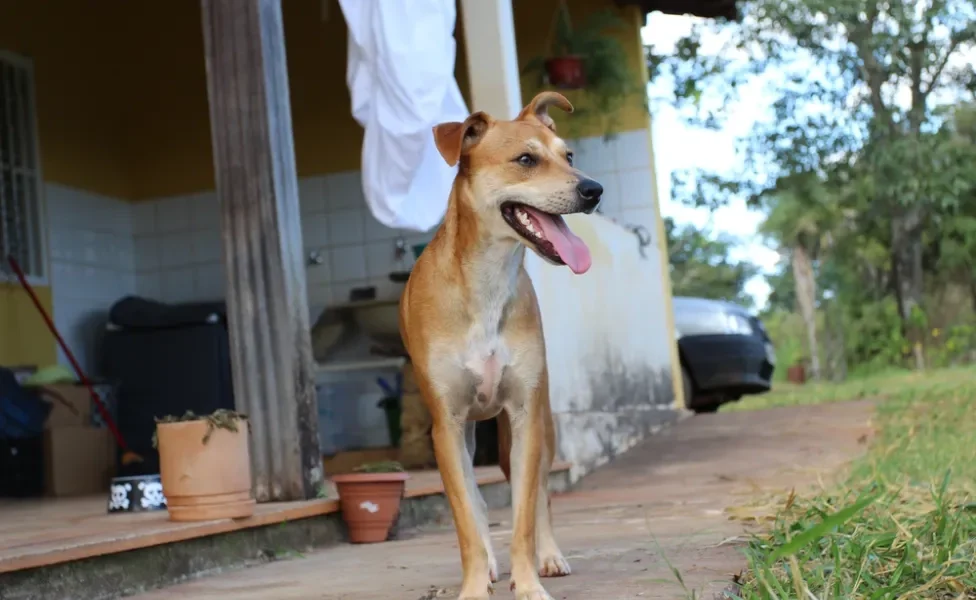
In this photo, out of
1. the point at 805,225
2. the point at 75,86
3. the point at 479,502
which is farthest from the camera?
the point at 805,225

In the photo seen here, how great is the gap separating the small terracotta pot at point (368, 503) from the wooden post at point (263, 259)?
0.13 meters

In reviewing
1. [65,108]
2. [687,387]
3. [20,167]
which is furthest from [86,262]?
[687,387]

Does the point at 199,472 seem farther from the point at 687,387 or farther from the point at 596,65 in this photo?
the point at 687,387

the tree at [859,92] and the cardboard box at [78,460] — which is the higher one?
the tree at [859,92]

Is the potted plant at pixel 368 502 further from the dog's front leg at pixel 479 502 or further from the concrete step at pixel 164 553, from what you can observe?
the dog's front leg at pixel 479 502

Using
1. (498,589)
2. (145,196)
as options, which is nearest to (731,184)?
(145,196)

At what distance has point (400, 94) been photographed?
445 centimetres

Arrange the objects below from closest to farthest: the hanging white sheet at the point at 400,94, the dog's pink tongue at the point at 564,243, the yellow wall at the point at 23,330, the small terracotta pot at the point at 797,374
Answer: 1. the dog's pink tongue at the point at 564,243
2. the hanging white sheet at the point at 400,94
3. the yellow wall at the point at 23,330
4. the small terracotta pot at the point at 797,374

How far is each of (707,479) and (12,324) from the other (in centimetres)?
374

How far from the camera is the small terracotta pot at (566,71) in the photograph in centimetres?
711

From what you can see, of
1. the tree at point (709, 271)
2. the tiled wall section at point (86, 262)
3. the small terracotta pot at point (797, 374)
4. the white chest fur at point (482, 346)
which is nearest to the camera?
the white chest fur at point (482, 346)

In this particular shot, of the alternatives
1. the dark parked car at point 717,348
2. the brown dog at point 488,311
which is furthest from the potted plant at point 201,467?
the dark parked car at point 717,348

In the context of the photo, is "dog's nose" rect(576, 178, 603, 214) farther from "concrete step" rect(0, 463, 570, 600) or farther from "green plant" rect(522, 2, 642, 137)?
"green plant" rect(522, 2, 642, 137)

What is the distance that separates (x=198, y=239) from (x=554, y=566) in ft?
17.6
